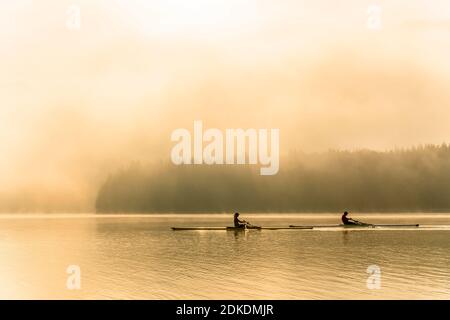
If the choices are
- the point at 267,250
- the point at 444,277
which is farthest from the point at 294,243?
the point at 444,277

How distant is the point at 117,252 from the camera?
4788cm

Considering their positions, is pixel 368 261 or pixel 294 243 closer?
pixel 368 261

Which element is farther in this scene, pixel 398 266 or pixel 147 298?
pixel 398 266

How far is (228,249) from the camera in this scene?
4944cm

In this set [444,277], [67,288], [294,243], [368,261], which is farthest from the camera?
[294,243]

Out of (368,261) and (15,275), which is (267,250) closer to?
(368,261)
